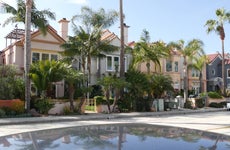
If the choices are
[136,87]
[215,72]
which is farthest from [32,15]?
[215,72]

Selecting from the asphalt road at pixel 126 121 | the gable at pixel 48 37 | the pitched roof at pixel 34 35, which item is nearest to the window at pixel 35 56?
the gable at pixel 48 37

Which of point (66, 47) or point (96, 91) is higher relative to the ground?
point (66, 47)

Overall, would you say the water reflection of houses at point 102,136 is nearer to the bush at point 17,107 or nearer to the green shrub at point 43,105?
the bush at point 17,107

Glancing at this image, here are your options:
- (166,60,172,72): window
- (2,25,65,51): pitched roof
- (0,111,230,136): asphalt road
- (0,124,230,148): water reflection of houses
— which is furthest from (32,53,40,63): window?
(0,124,230,148): water reflection of houses

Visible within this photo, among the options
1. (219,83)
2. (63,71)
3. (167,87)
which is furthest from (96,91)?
(219,83)

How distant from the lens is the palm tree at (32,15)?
25719 millimetres

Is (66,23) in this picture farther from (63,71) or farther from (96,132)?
(96,132)

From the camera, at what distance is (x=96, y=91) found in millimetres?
34406

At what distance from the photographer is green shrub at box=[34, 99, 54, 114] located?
899 inches

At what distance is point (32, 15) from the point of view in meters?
25.8

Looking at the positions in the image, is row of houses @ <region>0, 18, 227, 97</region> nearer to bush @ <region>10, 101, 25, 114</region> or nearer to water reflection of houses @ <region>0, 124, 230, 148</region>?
bush @ <region>10, 101, 25, 114</region>

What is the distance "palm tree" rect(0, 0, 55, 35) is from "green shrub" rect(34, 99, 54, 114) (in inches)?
238

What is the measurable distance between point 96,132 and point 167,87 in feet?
82.7

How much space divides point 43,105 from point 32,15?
7.59 metres
